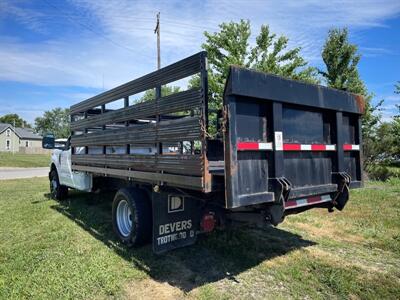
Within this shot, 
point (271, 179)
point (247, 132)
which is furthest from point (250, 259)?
point (247, 132)

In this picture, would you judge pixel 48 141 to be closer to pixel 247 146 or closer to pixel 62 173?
pixel 62 173

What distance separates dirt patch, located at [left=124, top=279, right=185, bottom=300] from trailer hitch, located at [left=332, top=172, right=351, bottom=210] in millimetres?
2329

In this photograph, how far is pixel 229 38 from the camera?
774 inches

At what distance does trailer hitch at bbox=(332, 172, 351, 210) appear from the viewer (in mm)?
4191

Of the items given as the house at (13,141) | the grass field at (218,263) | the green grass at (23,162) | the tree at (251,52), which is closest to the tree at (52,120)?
the house at (13,141)

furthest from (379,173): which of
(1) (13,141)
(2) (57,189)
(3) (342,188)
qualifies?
(1) (13,141)

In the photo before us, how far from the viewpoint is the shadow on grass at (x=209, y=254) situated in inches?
156

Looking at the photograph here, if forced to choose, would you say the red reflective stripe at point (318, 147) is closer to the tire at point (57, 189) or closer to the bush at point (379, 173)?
the tire at point (57, 189)

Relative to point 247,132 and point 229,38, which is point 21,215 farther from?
point 229,38

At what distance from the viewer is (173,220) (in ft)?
14.1

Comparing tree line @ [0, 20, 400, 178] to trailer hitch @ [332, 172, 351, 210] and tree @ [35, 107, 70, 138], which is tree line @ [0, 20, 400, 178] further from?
tree @ [35, 107, 70, 138]

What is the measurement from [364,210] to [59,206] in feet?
23.1

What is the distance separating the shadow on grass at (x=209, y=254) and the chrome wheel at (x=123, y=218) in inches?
8.4

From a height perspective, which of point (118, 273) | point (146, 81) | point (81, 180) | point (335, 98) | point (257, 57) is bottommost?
point (118, 273)
